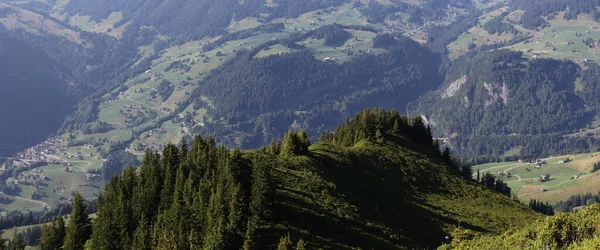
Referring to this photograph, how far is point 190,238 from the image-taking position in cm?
7062

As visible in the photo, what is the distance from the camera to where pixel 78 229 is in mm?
97812

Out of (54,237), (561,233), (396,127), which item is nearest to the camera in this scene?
(561,233)

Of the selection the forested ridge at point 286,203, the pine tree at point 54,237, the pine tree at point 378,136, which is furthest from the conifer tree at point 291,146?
the pine tree at point 54,237

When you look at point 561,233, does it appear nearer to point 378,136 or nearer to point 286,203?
point 286,203

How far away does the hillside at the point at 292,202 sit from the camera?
235ft

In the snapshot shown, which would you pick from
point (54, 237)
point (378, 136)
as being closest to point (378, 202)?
point (378, 136)

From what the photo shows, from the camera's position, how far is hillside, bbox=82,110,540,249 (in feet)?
235

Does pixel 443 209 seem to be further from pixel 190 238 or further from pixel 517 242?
pixel 190 238

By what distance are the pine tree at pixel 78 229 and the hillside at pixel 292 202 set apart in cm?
317

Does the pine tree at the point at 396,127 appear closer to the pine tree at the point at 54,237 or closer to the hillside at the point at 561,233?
the pine tree at the point at 54,237

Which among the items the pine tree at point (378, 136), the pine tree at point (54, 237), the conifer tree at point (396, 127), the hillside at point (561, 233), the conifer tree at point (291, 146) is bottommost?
the hillside at point (561, 233)

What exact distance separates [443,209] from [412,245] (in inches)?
1184

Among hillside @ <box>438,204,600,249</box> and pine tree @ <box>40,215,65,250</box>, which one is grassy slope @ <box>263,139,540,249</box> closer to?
hillside @ <box>438,204,600,249</box>

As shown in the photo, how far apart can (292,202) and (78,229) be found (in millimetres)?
42288
